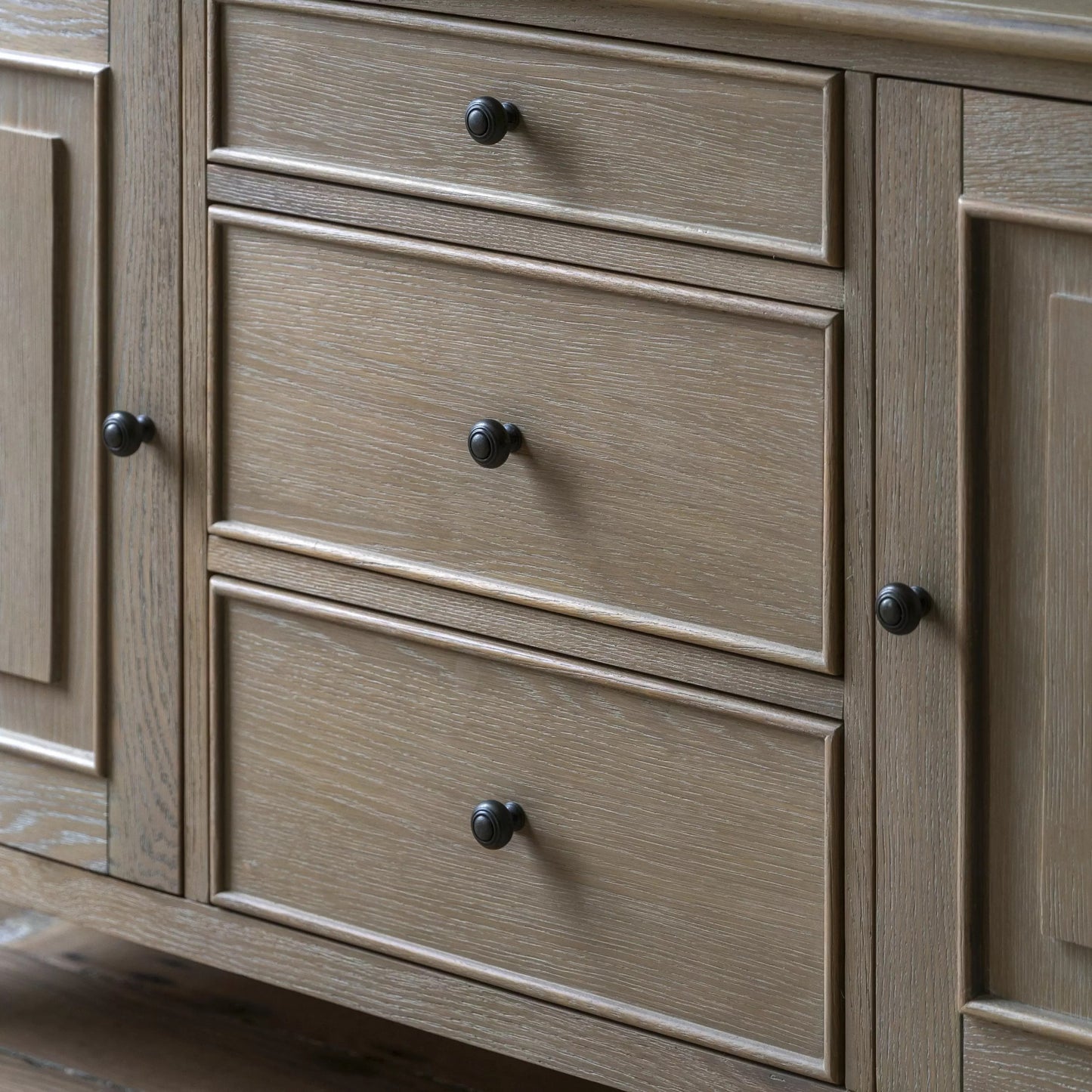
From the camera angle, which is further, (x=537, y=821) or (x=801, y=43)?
(x=537, y=821)

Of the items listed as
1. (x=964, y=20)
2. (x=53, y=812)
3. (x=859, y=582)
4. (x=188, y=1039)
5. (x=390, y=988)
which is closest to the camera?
(x=964, y=20)

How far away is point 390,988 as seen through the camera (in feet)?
4.05

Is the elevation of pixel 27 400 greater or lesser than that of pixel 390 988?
greater

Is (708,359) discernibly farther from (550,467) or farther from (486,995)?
(486,995)

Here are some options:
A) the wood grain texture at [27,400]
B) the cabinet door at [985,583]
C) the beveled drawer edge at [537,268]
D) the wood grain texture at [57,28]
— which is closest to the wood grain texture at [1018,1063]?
the cabinet door at [985,583]

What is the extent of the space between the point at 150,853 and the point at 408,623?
0.87ft

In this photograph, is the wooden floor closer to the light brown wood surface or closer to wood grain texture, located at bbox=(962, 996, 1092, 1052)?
wood grain texture, located at bbox=(962, 996, 1092, 1052)

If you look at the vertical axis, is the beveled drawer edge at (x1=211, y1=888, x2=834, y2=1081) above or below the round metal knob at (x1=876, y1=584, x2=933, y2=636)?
below

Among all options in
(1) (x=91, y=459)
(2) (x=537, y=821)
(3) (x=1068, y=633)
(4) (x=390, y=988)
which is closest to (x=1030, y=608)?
(3) (x=1068, y=633)

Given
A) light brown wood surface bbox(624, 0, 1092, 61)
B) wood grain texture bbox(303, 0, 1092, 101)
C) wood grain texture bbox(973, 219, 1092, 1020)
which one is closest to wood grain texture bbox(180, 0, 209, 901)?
wood grain texture bbox(303, 0, 1092, 101)

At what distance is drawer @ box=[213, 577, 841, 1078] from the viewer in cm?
108

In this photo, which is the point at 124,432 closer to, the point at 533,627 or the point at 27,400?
the point at 27,400

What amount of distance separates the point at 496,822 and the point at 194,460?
0.29 m

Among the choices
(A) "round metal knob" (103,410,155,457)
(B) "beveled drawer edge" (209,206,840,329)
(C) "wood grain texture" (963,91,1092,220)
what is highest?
(C) "wood grain texture" (963,91,1092,220)
